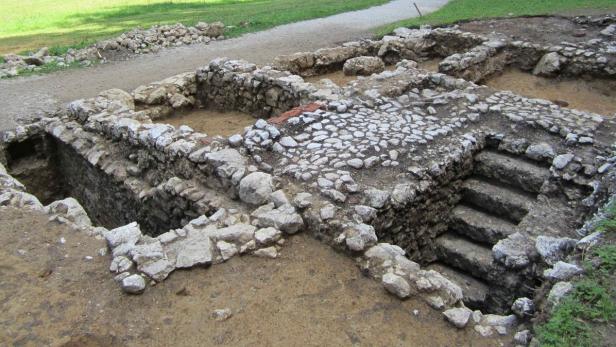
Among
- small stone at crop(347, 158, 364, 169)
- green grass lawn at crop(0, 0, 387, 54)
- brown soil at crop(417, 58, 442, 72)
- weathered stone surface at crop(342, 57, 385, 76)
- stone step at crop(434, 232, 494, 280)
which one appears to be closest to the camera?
stone step at crop(434, 232, 494, 280)

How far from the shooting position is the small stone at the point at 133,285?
180 inches

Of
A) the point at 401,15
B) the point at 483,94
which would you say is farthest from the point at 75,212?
the point at 401,15

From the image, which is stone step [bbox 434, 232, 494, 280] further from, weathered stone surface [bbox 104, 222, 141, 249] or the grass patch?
weathered stone surface [bbox 104, 222, 141, 249]

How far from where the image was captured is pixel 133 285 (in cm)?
458

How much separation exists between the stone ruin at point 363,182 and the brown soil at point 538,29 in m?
3.19

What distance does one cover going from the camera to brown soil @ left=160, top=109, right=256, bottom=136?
392 inches

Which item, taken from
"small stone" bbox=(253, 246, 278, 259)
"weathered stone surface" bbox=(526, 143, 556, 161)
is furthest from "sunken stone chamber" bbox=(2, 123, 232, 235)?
"weathered stone surface" bbox=(526, 143, 556, 161)

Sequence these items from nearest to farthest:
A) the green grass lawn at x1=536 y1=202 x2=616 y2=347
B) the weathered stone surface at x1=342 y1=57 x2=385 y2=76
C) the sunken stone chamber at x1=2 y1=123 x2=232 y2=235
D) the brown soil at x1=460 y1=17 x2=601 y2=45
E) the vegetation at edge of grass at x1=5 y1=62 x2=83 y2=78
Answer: the green grass lawn at x1=536 y1=202 x2=616 y2=347 < the sunken stone chamber at x1=2 y1=123 x2=232 y2=235 < the weathered stone surface at x1=342 y1=57 x2=385 y2=76 < the brown soil at x1=460 y1=17 x2=601 y2=45 < the vegetation at edge of grass at x1=5 y1=62 x2=83 y2=78

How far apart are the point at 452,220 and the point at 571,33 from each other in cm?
797

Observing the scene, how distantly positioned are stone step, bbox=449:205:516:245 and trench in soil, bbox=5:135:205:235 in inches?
160

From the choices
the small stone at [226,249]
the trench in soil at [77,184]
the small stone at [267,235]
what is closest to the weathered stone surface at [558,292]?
the small stone at [267,235]

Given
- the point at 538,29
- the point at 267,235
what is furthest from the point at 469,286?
the point at 538,29

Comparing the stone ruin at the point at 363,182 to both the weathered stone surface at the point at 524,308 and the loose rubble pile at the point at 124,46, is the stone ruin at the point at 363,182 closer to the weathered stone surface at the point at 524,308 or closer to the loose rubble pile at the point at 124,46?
the weathered stone surface at the point at 524,308

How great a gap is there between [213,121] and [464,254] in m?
6.07
